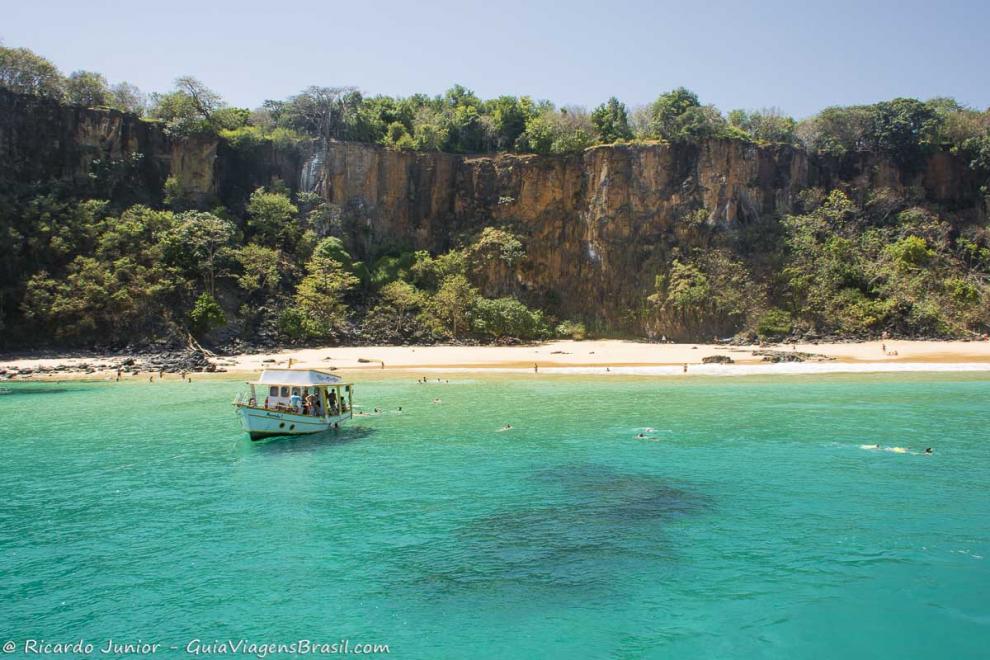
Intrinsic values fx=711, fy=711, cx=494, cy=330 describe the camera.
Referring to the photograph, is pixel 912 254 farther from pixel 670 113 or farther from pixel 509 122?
pixel 509 122

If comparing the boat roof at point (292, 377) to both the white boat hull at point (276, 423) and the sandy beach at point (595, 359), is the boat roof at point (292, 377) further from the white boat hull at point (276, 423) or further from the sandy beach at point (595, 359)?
the sandy beach at point (595, 359)

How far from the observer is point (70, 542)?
1504 cm

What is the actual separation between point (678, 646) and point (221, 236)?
52.8m

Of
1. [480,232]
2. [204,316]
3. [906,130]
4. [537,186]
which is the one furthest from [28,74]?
[906,130]

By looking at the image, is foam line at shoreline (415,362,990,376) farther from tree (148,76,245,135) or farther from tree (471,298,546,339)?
tree (148,76,245,135)

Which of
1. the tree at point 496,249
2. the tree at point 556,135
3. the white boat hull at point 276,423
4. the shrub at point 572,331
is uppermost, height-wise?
the tree at point 556,135


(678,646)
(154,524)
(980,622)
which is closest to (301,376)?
(154,524)

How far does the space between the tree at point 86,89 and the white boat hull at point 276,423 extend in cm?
4841

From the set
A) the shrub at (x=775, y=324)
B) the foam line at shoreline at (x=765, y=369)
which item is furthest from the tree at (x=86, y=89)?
the shrub at (x=775, y=324)

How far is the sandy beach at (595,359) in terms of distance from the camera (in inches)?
1676

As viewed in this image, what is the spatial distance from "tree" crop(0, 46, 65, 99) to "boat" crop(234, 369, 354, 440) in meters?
48.0

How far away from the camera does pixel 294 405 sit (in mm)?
26500

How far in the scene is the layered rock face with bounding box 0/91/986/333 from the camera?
5934 centimetres

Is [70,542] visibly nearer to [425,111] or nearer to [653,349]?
[653,349]
